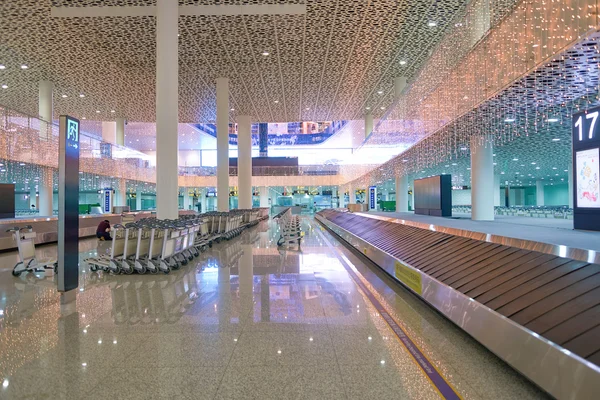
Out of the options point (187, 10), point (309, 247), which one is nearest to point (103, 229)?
point (309, 247)

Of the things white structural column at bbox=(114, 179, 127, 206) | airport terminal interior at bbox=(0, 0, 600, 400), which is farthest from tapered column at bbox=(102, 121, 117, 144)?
airport terminal interior at bbox=(0, 0, 600, 400)

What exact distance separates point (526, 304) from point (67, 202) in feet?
22.7

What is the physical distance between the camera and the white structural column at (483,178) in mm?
17109

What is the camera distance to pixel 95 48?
16.6m

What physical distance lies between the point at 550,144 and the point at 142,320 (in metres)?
21.8

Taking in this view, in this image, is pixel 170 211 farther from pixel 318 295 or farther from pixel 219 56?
pixel 219 56

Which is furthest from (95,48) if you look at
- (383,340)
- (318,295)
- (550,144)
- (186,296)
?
(550,144)

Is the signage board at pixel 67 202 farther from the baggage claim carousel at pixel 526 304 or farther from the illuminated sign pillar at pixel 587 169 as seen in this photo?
the illuminated sign pillar at pixel 587 169

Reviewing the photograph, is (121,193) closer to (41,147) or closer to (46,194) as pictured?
(46,194)

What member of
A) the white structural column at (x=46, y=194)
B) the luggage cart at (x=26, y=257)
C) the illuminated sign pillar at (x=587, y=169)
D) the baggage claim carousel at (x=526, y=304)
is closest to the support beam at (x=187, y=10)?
the luggage cart at (x=26, y=257)

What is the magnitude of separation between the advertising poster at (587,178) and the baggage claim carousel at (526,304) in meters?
5.89

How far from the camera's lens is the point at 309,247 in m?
15.1

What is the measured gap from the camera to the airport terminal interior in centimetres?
367

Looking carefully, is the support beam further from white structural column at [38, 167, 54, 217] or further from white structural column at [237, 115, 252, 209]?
white structural column at [237, 115, 252, 209]
